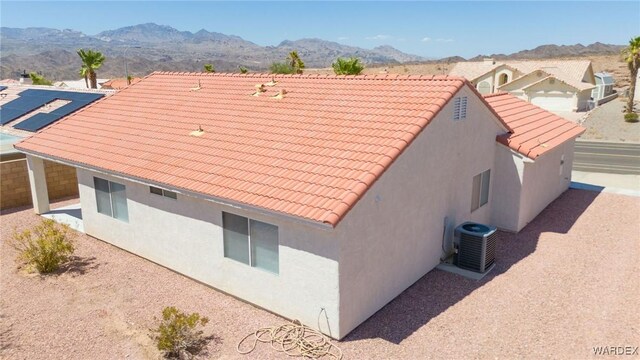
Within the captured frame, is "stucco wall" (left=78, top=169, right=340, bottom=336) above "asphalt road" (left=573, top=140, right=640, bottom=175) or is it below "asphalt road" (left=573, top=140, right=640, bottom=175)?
above

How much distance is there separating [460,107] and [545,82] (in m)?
47.9

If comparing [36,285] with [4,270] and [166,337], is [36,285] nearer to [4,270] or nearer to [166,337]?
[4,270]

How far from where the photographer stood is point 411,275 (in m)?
11.6

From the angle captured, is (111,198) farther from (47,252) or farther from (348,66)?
(348,66)

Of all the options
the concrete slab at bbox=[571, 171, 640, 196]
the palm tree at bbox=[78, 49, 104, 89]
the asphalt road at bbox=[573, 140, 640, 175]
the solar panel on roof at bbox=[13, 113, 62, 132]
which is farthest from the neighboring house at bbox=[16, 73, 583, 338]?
the palm tree at bbox=[78, 49, 104, 89]

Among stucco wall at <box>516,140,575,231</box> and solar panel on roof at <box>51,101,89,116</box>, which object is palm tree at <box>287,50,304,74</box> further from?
stucco wall at <box>516,140,575,231</box>

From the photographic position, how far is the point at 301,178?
32.5ft

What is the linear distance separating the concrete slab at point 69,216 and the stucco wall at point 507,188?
1427 cm

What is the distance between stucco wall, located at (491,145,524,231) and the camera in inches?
607

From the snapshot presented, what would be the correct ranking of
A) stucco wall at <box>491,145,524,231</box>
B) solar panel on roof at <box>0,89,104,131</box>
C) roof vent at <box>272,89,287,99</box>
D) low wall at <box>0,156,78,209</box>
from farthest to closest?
solar panel on roof at <box>0,89,104,131</box> → low wall at <box>0,156,78,209</box> → stucco wall at <box>491,145,524,231</box> → roof vent at <box>272,89,287,99</box>

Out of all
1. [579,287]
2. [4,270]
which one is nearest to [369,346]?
[579,287]

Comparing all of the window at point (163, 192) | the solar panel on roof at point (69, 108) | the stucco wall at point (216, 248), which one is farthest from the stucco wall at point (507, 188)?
the solar panel on roof at point (69, 108)

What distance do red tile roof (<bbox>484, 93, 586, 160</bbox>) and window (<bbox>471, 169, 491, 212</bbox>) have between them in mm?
1322

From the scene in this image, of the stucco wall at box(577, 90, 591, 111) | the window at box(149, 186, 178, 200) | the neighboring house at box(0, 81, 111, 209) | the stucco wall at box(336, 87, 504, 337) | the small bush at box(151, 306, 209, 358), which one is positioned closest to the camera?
the small bush at box(151, 306, 209, 358)
